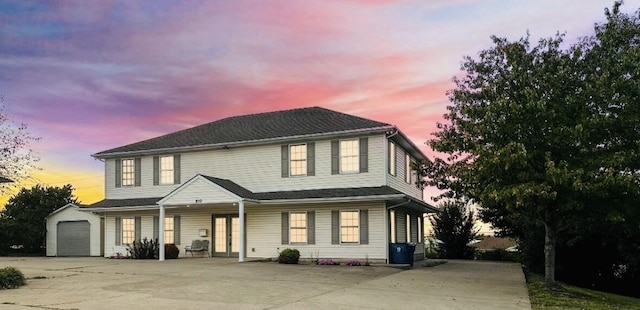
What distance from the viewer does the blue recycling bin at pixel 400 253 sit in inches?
858

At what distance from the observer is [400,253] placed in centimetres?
2178

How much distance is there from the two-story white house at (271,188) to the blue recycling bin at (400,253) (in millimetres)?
273

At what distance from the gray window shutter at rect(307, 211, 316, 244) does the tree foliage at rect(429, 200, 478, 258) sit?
1105 cm

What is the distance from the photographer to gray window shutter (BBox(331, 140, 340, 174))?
76.5 ft

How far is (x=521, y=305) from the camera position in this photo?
40.2ft

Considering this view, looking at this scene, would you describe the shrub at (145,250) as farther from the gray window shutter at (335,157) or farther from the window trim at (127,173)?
the gray window shutter at (335,157)

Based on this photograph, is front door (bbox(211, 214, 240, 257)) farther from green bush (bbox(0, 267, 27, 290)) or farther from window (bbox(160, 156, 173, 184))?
green bush (bbox(0, 267, 27, 290))

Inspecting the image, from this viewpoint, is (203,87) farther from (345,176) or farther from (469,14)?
(469,14)

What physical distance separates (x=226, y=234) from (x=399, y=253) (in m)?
8.46

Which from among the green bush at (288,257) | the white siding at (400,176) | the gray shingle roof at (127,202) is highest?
the white siding at (400,176)

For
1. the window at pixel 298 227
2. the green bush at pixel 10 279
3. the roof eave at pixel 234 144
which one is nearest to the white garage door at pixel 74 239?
the roof eave at pixel 234 144

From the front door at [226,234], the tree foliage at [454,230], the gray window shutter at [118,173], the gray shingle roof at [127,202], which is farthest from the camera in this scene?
the tree foliage at [454,230]

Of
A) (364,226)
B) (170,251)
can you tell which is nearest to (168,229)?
(170,251)

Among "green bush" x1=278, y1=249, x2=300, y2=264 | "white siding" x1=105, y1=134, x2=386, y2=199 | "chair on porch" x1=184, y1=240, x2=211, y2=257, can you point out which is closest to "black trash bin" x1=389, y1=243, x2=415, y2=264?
"white siding" x1=105, y1=134, x2=386, y2=199
